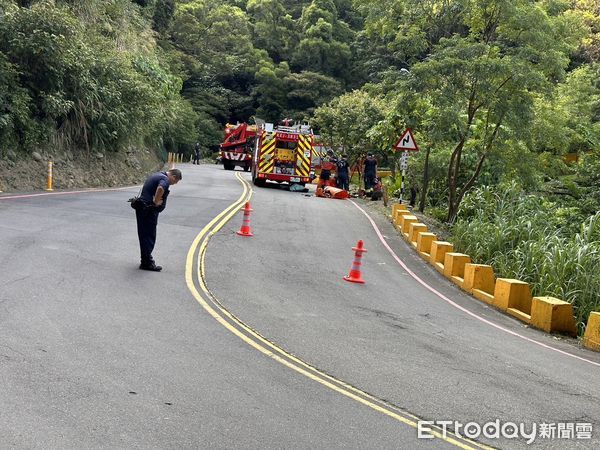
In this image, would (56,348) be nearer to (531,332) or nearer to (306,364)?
(306,364)

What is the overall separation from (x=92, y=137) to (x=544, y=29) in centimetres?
1709

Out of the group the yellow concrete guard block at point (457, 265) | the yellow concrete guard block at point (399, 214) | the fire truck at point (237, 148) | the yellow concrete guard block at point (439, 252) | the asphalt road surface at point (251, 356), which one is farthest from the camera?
the fire truck at point (237, 148)

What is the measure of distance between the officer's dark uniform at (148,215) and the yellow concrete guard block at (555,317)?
6464mm

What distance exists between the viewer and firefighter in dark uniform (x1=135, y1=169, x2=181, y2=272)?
10.1 meters

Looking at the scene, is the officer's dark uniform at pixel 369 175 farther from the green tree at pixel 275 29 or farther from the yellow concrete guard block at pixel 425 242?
the green tree at pixel 275 29

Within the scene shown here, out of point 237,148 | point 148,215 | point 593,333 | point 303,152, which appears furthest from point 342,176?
point 593,333

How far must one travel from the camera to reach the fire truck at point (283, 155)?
29.9 meters

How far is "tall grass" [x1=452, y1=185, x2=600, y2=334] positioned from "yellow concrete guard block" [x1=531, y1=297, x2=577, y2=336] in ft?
1.84

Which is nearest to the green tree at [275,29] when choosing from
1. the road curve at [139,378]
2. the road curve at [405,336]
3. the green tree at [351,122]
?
the green tree at [351,122]

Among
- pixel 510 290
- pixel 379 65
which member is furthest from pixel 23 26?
pixel 379 65

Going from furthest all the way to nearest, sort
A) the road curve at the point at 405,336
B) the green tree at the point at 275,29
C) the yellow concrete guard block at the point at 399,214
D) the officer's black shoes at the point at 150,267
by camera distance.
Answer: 1. the green tree at the point at 275,29
2. the yellow concrete guard block at the point at 399,214
3. the officer's black shoes at the point at 150,267
4. the road curve at the point at 405,336

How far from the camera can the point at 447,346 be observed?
8.26 meters

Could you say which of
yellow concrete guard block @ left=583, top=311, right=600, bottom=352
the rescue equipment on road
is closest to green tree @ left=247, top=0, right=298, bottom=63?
the rescue equipment on road

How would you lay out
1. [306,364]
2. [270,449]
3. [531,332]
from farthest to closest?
[531,332] < [306,364] < [270,449]
